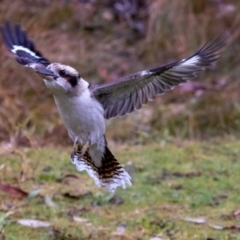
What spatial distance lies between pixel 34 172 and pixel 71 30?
612 cm

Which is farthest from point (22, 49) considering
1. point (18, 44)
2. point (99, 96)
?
point (99, 96)

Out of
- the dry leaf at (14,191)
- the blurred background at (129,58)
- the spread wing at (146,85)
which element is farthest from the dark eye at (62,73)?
the blurred background at (129,58)

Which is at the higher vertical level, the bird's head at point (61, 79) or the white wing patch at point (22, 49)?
the white wing patch at point (22, 49)

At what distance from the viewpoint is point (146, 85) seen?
4699 millimetres

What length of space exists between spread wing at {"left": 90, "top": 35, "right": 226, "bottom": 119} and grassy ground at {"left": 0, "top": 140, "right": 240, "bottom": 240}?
85cm

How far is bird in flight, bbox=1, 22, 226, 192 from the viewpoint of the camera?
4094 millimetres

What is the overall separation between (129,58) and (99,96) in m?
6.89

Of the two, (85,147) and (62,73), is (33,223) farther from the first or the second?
(62,73)

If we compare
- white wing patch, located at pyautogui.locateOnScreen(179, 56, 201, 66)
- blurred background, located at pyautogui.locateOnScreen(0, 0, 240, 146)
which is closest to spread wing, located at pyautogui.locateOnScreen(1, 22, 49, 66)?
white wing patch, located at pyautogui.locateOnScreen(179, 56, 201, 66)

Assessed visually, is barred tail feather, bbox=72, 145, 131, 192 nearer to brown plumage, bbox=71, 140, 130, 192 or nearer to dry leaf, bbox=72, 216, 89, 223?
brown plumage, bbox=71, 140, 130, 192

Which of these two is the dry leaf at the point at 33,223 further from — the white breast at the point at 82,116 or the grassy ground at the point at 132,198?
the white breast at the point at 82,116

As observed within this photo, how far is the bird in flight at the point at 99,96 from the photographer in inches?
161

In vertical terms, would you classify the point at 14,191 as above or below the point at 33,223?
above

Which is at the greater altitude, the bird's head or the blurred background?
the blurred background
